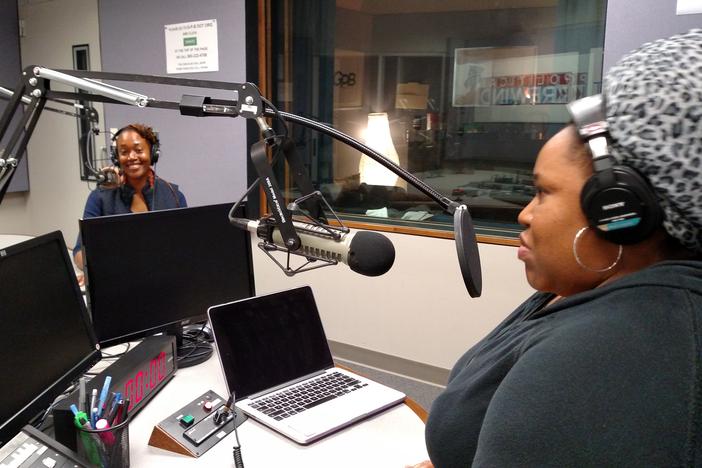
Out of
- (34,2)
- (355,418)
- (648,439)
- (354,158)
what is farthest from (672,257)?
(34,2)

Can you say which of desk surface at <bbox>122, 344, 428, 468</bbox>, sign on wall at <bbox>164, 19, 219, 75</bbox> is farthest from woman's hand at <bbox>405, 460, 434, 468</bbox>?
sign on wall at <bbox>164, 19, 219, 75</bbox>

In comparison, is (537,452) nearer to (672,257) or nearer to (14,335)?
(672,257)

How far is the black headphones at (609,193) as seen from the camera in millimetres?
655

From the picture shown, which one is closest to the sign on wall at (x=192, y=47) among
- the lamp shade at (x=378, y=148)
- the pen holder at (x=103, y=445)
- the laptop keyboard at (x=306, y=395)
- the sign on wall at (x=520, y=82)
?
the lamp shade at (x=378, y=148)

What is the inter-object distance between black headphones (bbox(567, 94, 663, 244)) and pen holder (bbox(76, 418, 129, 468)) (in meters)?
0.86

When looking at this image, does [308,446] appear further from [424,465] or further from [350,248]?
[350,248]

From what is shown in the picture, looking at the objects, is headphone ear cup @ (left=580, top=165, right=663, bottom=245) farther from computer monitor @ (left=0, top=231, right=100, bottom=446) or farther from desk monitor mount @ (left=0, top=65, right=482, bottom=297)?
computer monitor @ (left=0, top=231, right=100, bottom=446)

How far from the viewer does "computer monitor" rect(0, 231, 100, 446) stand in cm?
100

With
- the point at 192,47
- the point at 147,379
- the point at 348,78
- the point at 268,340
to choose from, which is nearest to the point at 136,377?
the point at 147,379

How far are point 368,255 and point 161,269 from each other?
0.85 meters

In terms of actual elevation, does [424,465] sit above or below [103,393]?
below

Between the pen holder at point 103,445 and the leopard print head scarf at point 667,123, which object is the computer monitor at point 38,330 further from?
the leopard print head scarf at point 667,123

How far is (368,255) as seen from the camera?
856mm

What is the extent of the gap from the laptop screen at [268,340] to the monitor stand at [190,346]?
0.89ft
